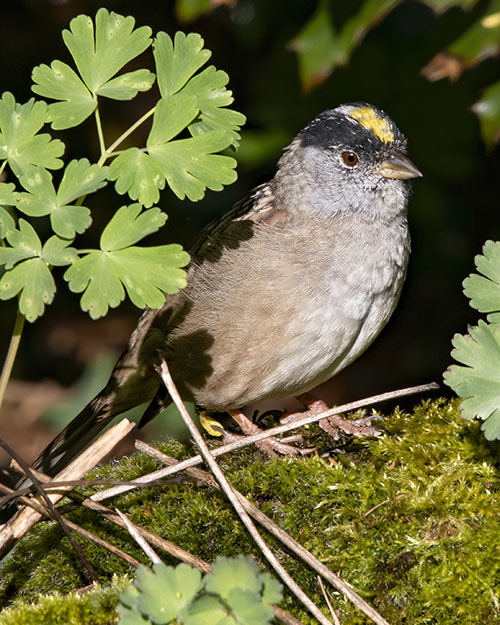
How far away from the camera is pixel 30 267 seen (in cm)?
216

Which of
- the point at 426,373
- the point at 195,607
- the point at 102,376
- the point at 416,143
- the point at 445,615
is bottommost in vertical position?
the point at 426,373

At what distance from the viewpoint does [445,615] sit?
78.4 inches

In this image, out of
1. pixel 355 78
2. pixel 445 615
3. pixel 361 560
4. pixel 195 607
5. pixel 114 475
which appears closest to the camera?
pixel 195 607


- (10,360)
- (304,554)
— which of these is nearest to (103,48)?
(10,360)

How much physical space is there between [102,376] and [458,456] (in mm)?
3033

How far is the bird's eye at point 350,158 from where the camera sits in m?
3.19

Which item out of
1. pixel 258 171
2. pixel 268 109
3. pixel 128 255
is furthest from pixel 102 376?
pixel 128 255

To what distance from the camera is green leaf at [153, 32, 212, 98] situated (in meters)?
2.31

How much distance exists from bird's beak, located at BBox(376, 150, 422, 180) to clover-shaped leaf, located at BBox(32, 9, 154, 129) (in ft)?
3.63

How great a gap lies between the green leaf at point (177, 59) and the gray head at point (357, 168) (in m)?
0.95

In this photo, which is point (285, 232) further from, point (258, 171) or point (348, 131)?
point (258, 171)

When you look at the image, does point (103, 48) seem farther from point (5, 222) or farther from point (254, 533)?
point (254, 533)

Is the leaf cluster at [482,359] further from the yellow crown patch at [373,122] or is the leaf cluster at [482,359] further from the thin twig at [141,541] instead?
the yellow crown patch at [373,122]

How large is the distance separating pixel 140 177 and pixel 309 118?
227 centimetres
